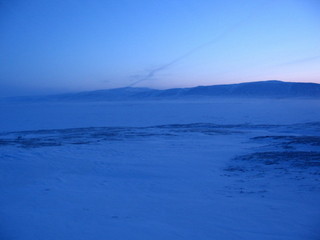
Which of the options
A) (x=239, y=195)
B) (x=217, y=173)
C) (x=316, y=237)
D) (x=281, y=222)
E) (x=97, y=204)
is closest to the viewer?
(x=316, y=237)

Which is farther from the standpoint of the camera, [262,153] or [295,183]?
[262,153]

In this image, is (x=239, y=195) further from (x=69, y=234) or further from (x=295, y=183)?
(x=69, y=234)

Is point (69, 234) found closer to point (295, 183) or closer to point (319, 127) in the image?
point (295, 183)

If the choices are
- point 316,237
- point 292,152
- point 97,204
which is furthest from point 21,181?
point 292,152

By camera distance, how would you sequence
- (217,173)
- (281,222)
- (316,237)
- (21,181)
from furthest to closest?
(217,173) < (21,181) < (281,222) < (316,237)

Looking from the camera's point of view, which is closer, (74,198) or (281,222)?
(281,222)

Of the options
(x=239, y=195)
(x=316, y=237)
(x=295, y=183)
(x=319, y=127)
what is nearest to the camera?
(x=316, y=237)

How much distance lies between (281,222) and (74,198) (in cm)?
408

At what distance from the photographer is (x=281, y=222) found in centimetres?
427

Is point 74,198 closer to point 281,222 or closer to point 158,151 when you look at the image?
point 281,222

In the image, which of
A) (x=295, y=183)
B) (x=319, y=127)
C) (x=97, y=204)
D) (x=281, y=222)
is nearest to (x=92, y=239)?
(x=97, y=204)

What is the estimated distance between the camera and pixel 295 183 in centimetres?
608

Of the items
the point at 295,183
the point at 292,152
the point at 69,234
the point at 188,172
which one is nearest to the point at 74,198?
the point at 69,234

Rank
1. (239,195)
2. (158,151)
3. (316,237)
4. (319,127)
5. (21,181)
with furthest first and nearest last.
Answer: (319,127), (158,151), (21,181), (239,195), (316,237)
